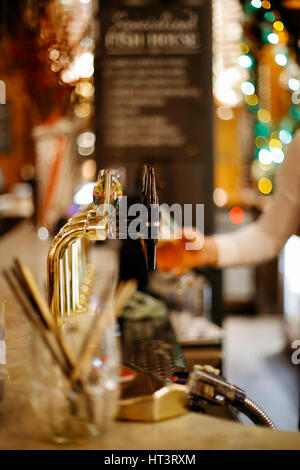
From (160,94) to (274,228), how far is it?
1155 millimetres

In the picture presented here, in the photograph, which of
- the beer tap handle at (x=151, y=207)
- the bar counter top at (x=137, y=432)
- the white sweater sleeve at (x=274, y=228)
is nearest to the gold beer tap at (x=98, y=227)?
the beer tap handle at (x=151, y=207)

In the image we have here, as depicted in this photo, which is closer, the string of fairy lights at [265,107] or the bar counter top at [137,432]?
the bar counter top at [137,432]

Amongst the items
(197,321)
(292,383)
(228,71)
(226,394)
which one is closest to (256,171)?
(228,71)

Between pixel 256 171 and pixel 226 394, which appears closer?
pixel 226 394

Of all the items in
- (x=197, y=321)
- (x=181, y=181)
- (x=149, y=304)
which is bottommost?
(x=197, y=321)

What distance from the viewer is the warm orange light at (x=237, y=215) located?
5670mm

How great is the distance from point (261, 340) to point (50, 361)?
4382 mm

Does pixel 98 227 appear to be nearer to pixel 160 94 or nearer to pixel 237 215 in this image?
pixel 160 94

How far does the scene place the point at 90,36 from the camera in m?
2.82

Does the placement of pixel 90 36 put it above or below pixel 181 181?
above

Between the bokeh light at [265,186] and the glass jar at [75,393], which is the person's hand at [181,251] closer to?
the glass jar at [75,393]

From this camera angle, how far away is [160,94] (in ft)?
9.23

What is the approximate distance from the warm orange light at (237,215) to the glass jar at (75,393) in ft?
16.3
